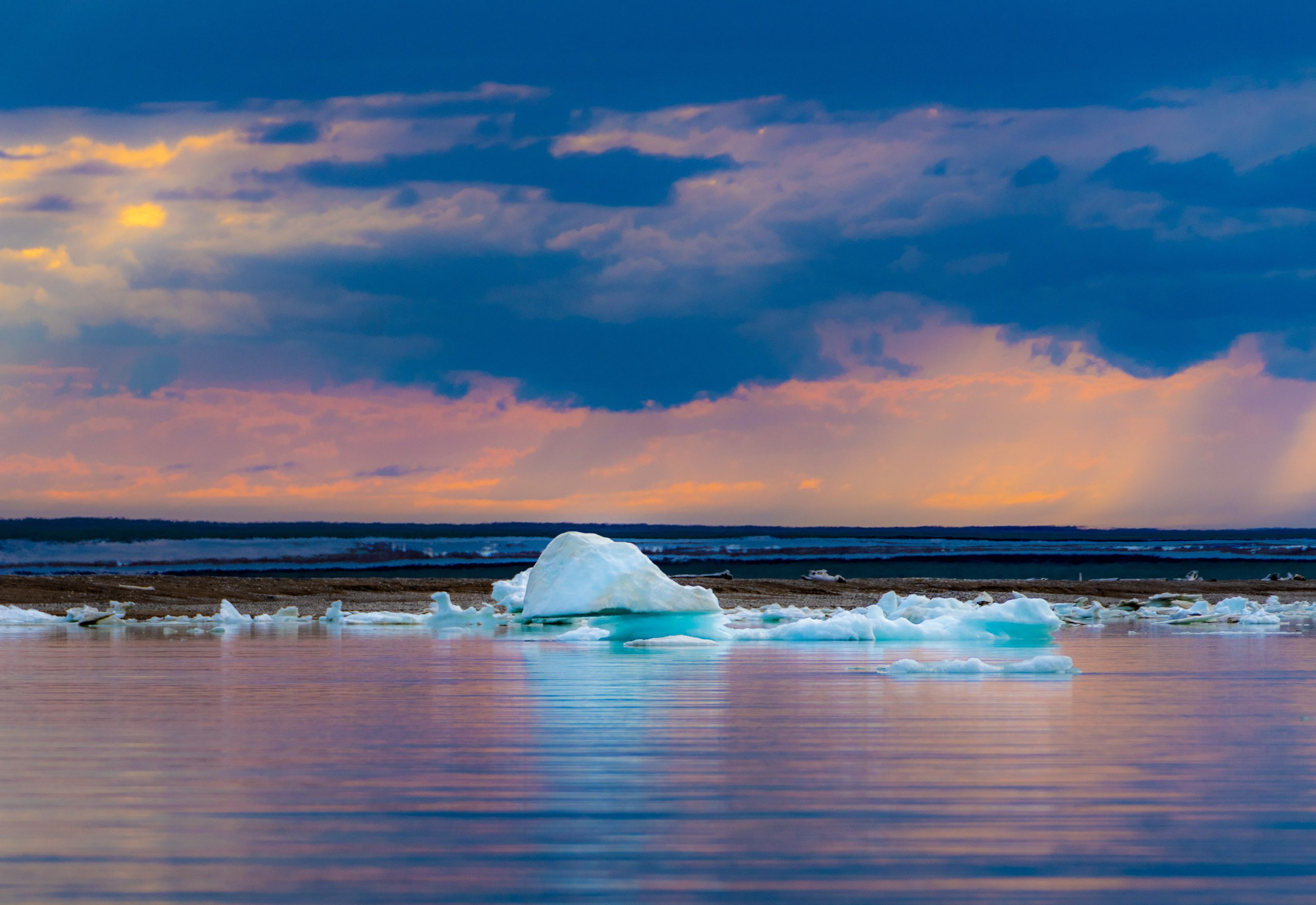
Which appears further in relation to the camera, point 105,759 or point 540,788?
point 105,759

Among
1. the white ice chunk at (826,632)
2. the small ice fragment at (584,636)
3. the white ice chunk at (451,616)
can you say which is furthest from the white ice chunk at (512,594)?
the white ice chunk at (826,632)

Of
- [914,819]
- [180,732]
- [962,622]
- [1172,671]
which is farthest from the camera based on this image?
[962,622]

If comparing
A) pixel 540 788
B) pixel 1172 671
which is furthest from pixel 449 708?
pixel 1172 671

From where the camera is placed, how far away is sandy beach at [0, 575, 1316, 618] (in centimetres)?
2742

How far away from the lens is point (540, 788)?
5.54 meters

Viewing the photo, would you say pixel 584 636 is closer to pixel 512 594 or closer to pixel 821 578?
pixel 512 594

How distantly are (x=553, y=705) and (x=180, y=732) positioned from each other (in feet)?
7.85

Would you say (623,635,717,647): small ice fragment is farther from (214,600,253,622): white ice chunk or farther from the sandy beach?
the sandy beach

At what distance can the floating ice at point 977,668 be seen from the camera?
11008mm

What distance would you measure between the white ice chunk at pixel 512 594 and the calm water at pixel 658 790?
42.3 feet

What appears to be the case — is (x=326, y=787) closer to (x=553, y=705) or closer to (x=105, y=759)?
(x=105, y=759)

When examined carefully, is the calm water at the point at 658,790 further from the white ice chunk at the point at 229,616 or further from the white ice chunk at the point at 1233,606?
the white ice chunk at the point at 1233,606

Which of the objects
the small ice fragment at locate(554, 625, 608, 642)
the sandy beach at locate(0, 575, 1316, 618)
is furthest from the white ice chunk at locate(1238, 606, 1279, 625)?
the small ice fragment at locate(554, 625, 608, 642)

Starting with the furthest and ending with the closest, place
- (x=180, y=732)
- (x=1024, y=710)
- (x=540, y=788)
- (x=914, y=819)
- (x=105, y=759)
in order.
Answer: (x=1024, y=710)
(x=180, y=732)
(x=105, y=759)
(x=540, y=788)
(x=914, y=819)
